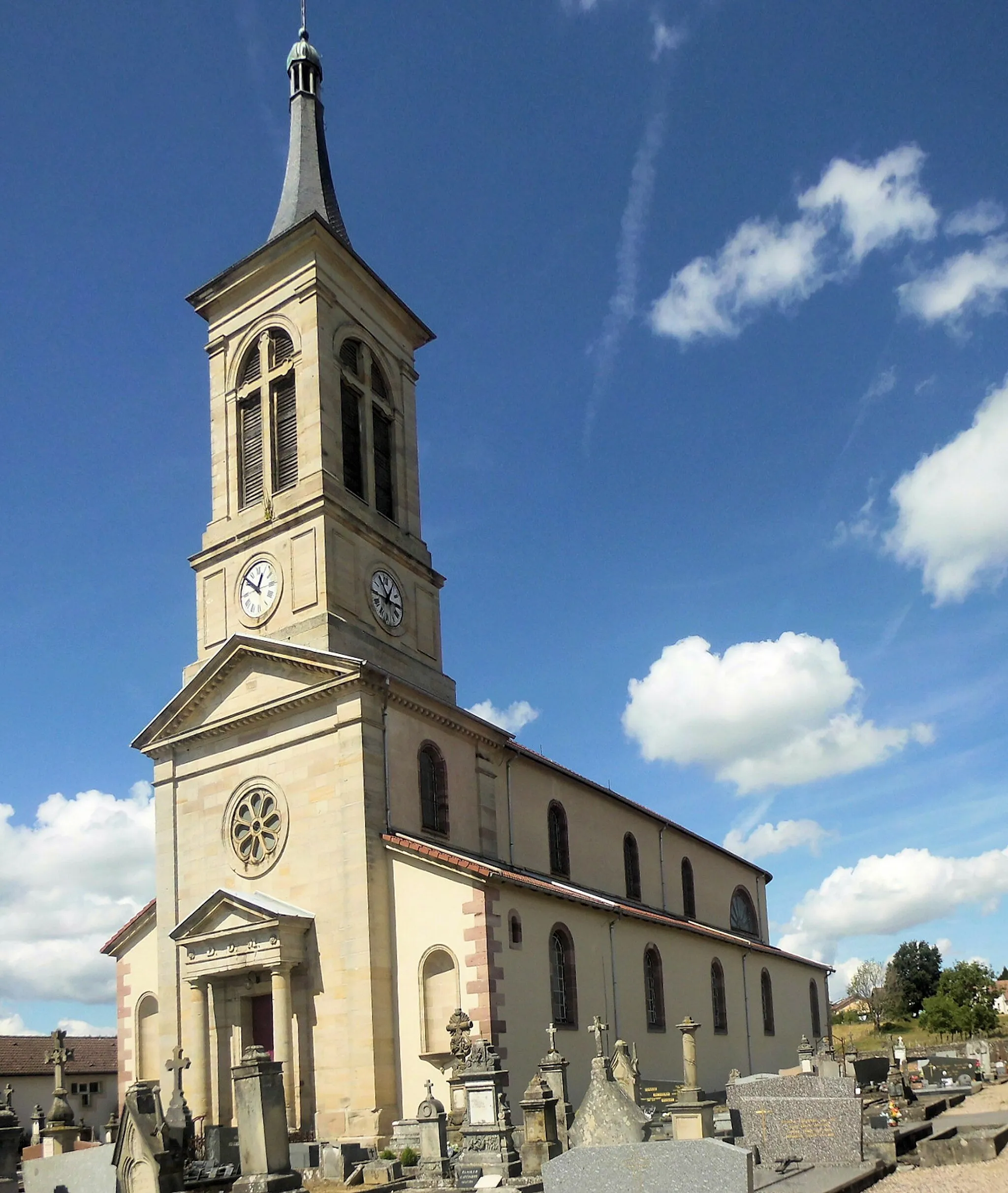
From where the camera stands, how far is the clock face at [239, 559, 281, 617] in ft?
92.6

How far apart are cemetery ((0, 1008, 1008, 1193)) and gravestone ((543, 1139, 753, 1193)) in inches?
A: 0.5

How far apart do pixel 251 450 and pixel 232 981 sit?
527 inches

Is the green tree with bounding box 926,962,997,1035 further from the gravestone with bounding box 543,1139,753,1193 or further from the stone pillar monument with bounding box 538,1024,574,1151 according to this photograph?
the gravestone with bounding box 543,1139,753,1193

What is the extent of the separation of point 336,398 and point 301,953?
13.7m

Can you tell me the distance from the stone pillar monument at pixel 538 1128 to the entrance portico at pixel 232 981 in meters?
6.73

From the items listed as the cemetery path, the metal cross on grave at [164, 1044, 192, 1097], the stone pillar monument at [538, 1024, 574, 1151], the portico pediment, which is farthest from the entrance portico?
the cemetery path

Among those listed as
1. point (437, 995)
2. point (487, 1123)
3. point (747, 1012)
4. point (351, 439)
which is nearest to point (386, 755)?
point (437, 995)

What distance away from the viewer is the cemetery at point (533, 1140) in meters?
10.2

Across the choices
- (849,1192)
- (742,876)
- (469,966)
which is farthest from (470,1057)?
(742,876)

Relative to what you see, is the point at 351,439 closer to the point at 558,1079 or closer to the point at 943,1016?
the point at 558,1079

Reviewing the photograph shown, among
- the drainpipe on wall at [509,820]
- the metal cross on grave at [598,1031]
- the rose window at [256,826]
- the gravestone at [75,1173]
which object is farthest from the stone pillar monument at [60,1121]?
the drainpipe on wall at [509,820]

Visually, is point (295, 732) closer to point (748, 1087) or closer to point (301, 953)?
point (301, 953)

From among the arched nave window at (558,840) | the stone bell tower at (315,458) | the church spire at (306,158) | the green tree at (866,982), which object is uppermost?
the church spire at (306,158)

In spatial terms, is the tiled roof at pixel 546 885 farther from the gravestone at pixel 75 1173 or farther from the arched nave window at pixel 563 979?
the gravestone at pixel 75 1173
